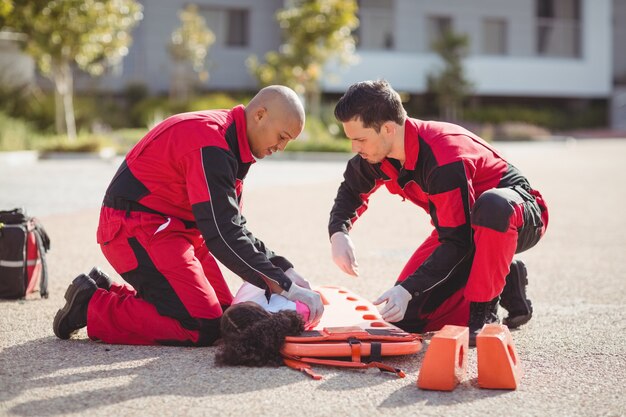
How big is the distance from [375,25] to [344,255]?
33.6 meters

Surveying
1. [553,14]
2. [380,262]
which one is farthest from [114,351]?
[553,14]

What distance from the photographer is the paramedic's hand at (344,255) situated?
4.85 m

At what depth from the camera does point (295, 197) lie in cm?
1295

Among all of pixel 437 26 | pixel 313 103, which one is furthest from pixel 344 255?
pixel 437 26

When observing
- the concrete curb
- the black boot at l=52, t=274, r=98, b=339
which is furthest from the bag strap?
the concrete curb

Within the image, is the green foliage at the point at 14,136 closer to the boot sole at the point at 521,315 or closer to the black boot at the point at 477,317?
the boot sole at the point at 521,315

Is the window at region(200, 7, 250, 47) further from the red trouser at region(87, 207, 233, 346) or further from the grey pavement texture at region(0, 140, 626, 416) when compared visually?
the red trouser at region(87, 207, 233, 346)

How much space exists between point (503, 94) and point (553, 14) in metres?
5.09

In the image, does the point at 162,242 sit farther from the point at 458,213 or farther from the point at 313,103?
the point at 313,103

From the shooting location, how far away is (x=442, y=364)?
378 centimetres

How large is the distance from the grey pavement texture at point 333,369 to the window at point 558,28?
1330 inches

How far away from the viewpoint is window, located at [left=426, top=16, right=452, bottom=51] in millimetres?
39250

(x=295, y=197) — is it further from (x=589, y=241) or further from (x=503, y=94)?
(x=503, y=94)

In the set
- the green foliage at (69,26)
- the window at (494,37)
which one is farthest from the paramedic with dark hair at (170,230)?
the window at (494,37)
